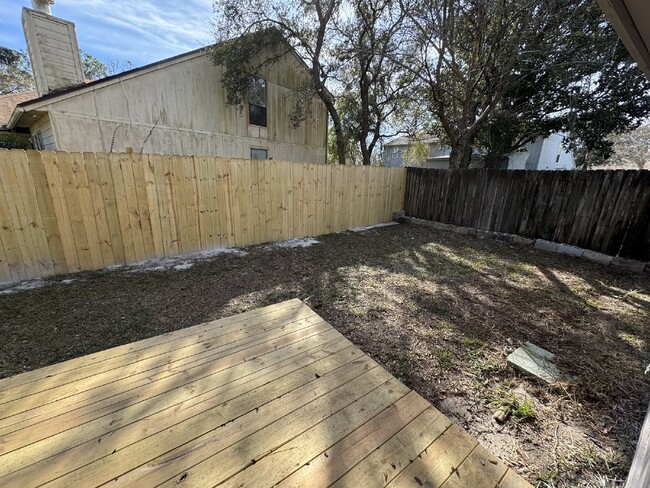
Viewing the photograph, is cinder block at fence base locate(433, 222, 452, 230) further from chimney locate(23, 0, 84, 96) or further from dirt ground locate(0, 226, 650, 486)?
chimney locate(23, 0, 84, 96)

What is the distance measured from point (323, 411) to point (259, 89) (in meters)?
9.50

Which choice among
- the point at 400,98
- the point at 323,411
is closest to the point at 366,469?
the point at 323,411

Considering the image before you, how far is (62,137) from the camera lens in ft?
18.7

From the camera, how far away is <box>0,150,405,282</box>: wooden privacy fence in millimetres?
3207

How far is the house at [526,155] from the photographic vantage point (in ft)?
51.5

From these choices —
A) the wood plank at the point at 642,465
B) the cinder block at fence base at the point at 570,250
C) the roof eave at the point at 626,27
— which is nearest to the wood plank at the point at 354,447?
the wood plank at the point at 642,465

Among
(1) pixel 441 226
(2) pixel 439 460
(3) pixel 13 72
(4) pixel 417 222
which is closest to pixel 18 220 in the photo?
(2) pixel 439 460

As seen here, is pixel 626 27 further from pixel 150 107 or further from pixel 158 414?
pixel 150 107

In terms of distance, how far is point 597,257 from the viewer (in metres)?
4.62

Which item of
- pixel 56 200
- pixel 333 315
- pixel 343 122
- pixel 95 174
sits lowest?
pixel 333 315

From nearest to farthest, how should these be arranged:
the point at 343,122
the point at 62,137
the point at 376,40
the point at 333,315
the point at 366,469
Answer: the point at 366,469, the point at 333,315, the point at 62,137, the point at 376,40, the point at 343,122

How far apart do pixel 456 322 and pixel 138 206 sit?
4.41 metres

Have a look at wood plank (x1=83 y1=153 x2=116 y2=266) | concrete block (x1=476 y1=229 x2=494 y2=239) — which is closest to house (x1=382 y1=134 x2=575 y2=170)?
concrete block (x1=476 y1=229 x2=494 y2=239)

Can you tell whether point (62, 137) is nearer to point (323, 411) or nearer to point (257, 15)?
point (257, 15)
